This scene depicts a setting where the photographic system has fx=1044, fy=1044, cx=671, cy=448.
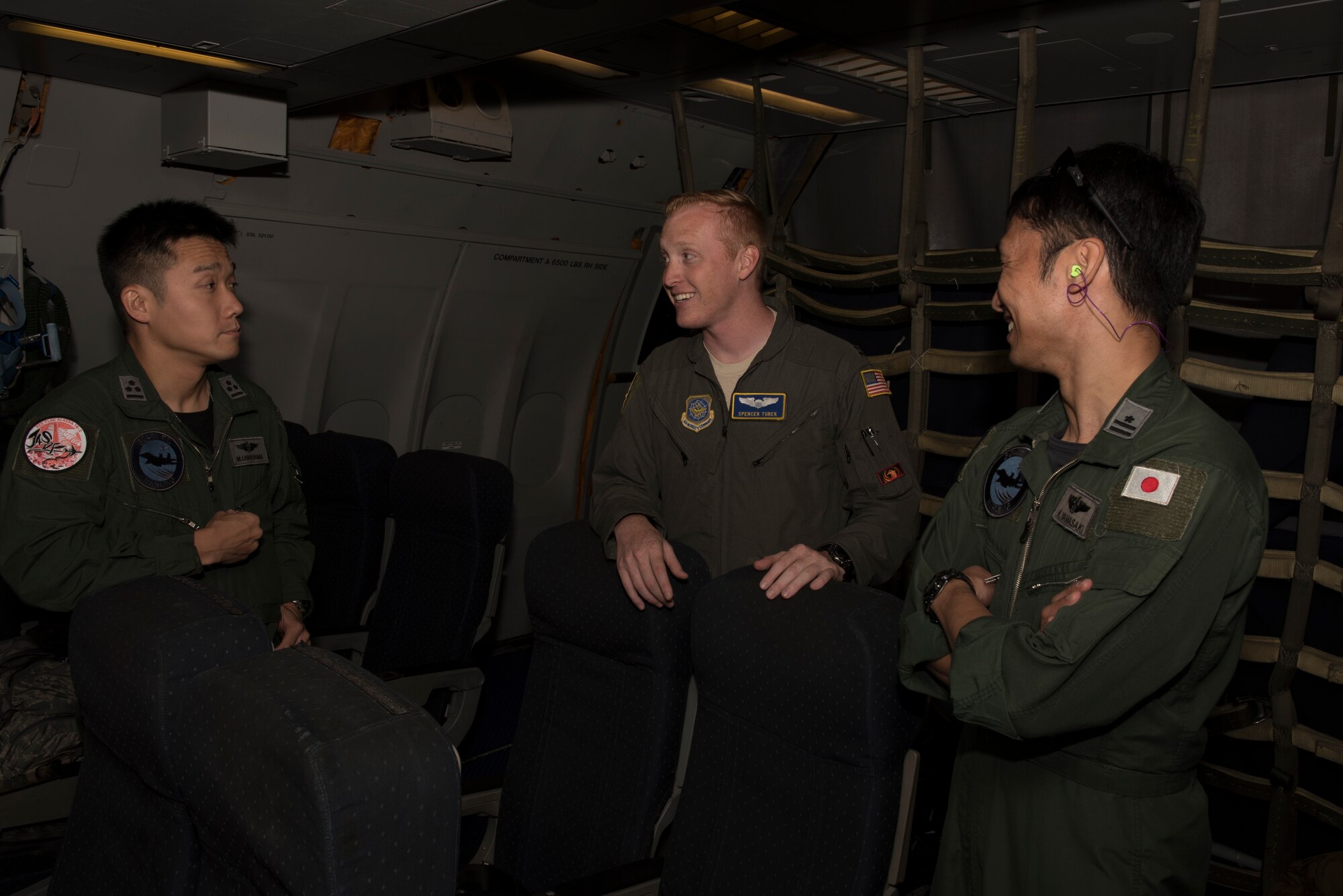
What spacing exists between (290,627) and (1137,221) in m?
2.51

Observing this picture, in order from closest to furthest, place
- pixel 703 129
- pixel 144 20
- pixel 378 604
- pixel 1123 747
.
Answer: pixel 1123 747
pixel 144 20
pixel 378 604
pixel 703 129

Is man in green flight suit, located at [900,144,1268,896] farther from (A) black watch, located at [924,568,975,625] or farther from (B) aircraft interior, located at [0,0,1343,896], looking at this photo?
(B) aircraft interior, located at [0,0,1343,896]

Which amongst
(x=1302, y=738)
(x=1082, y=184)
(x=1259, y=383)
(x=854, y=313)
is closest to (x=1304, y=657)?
(x=1302, y=738)

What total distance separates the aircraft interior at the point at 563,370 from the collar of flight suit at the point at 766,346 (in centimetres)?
7

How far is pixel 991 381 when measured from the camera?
4324 mm

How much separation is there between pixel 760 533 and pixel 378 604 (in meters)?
Answer: 1.88

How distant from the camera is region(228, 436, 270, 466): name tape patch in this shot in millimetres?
3029

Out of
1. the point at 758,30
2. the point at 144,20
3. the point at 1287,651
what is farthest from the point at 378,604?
the point at 1287,651

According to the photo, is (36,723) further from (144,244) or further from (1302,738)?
(1302,738)

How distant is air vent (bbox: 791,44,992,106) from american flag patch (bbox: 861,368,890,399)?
53.8 inches

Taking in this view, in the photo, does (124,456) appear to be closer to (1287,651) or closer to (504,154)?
(504,154)

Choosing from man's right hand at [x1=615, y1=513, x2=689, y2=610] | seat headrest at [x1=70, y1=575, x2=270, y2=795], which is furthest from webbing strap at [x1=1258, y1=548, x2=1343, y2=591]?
seat headrest at [x1=70, y1=575, x2=270, y2=795]

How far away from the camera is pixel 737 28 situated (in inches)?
135

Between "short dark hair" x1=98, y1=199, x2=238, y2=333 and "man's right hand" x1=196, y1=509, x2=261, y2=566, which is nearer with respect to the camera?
"man's right hand" x1=196, y1=509, x2=261, y2=566
